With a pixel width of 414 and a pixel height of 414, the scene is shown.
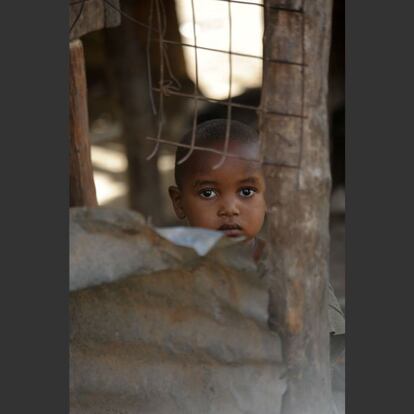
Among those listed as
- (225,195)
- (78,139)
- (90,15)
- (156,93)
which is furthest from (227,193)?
(156,93)

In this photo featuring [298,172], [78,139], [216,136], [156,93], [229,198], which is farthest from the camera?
[156,93]

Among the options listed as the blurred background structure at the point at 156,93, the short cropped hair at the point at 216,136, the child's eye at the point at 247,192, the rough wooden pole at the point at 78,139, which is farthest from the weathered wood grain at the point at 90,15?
the blurred background structure at the point at 156,93

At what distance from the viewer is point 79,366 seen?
295 centimetres

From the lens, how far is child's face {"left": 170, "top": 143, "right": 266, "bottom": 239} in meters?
3.06

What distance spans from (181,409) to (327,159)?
2.66 ft

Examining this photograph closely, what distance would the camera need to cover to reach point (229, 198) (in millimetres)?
3078

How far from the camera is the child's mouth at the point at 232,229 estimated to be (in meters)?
3.04

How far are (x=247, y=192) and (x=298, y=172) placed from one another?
1.04 feet

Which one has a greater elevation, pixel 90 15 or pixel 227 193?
pixel 90 15

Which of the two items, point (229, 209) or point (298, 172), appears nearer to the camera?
point (298, 172)

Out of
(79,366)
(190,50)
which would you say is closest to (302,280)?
(79,366)

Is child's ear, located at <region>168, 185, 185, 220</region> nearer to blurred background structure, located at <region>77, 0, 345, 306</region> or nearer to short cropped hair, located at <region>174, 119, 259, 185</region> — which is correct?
short cropped hair, located at <region>174, 119, 259, 185</region>

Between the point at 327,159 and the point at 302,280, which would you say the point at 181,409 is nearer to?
the point at 302,280

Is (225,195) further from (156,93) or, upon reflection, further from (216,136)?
(156,93)
